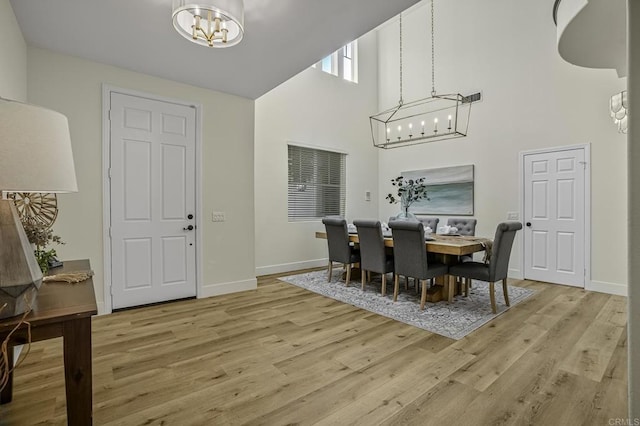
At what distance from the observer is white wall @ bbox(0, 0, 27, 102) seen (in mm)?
2137

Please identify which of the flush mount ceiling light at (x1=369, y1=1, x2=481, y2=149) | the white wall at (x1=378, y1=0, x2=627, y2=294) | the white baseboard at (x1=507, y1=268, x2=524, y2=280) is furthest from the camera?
the flush mount ceiling light at (x1=369, y1=1, x2=481, y2=149)

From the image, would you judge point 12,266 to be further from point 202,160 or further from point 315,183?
point 315,183

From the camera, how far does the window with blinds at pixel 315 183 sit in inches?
225

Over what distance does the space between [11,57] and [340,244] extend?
3775 millimetres

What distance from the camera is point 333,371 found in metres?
2.13

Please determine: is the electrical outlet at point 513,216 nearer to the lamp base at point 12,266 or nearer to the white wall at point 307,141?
the white wall at point 307,141

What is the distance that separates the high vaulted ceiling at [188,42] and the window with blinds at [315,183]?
2365mm

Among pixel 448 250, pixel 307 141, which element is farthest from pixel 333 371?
pixel 307 141

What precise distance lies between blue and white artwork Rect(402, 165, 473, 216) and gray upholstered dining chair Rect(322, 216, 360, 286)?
2.21 metres

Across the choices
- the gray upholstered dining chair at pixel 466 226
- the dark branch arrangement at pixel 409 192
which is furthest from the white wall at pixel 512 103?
the dark branch arrangement at pixel 409 192

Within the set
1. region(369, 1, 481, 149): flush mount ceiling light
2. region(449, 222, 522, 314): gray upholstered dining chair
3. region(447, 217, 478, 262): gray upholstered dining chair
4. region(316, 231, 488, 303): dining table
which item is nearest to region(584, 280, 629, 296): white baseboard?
region(447, 217, 478, 262): gray upholstered dining chair

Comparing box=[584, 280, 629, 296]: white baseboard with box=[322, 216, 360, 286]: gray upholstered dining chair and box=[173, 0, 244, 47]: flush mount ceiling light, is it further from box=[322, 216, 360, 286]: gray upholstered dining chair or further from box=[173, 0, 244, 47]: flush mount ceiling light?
box=[173, 0, 244, 47]: flush mount ceiling light

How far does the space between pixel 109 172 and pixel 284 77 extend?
2.16 meters

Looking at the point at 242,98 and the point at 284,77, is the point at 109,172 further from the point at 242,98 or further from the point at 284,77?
the point at 284,77
